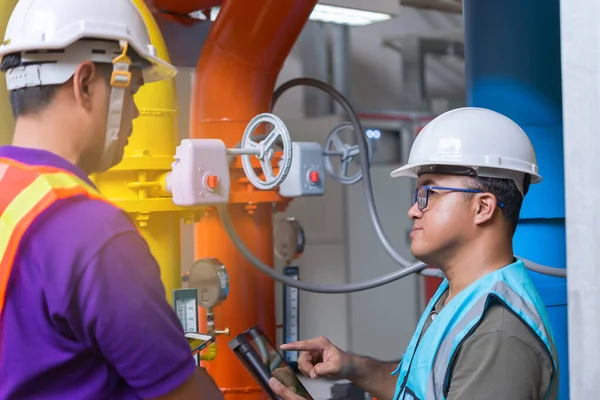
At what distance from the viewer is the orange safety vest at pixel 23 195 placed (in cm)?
96

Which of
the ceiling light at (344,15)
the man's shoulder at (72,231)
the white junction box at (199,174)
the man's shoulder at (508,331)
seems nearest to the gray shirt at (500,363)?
the man's shoulder at (508,331)

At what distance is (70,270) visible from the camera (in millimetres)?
939

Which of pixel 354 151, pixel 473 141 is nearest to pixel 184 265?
pixel 354 151

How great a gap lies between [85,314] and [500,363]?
0.63 meters

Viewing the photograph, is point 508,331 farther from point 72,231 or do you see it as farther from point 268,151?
point 268,151

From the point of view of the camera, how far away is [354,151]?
2783 mm

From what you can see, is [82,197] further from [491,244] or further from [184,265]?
[184,265]

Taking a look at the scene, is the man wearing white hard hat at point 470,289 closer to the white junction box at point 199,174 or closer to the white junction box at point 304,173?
the white junction box at point 199,174

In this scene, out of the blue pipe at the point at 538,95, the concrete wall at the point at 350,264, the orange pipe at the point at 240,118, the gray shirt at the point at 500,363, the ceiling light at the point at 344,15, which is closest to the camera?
the gray shirt at the point at 500,363

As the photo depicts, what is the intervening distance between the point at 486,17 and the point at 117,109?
132 centimetres

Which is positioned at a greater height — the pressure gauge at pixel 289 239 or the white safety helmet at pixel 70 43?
the white safety helmet at pixel 70 43

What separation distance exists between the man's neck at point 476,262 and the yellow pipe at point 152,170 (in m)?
0.85

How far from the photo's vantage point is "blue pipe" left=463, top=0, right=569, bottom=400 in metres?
2.08

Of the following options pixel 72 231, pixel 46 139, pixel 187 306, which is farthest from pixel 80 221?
pixel 187 306
